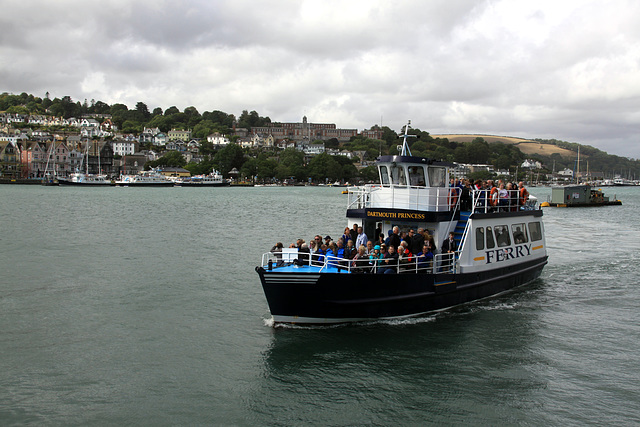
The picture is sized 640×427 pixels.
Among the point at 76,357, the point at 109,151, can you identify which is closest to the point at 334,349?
the point at 76,357

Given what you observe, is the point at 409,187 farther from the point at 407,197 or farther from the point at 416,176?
the point at 416,176

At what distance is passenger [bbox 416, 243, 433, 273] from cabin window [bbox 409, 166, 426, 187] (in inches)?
128

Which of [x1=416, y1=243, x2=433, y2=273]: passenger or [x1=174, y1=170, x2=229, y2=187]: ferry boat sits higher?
[x1=174, y1=170, x2=229, y2=187]: ferry boat

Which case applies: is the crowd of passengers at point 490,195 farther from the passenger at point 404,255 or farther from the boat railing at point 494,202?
the passenger at point 404,255

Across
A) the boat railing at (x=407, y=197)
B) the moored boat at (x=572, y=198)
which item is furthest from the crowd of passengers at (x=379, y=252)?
the moored boat at (x=572, y=198)

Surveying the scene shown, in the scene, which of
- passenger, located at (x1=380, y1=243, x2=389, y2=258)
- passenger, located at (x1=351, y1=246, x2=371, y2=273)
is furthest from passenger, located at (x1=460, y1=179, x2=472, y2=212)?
passenger, located at (x1=351, y1=246, x2=371, y2=273)

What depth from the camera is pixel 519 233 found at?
20906 millimetres

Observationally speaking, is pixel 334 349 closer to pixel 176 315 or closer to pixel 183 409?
pixel 183 409

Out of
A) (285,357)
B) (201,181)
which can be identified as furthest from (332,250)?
(201,181)

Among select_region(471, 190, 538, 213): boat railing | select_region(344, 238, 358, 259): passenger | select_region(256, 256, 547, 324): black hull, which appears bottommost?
select_region(256, 256, 547, 324): black hull

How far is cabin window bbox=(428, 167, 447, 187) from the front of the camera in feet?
62.2

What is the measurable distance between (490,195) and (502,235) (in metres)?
1.65

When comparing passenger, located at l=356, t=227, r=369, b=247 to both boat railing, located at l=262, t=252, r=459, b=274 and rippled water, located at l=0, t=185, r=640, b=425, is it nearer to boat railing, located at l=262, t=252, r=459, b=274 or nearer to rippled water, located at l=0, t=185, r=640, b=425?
boat railing, located at l=262, t=252, r=459, b=274

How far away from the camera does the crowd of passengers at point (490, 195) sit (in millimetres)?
18641
